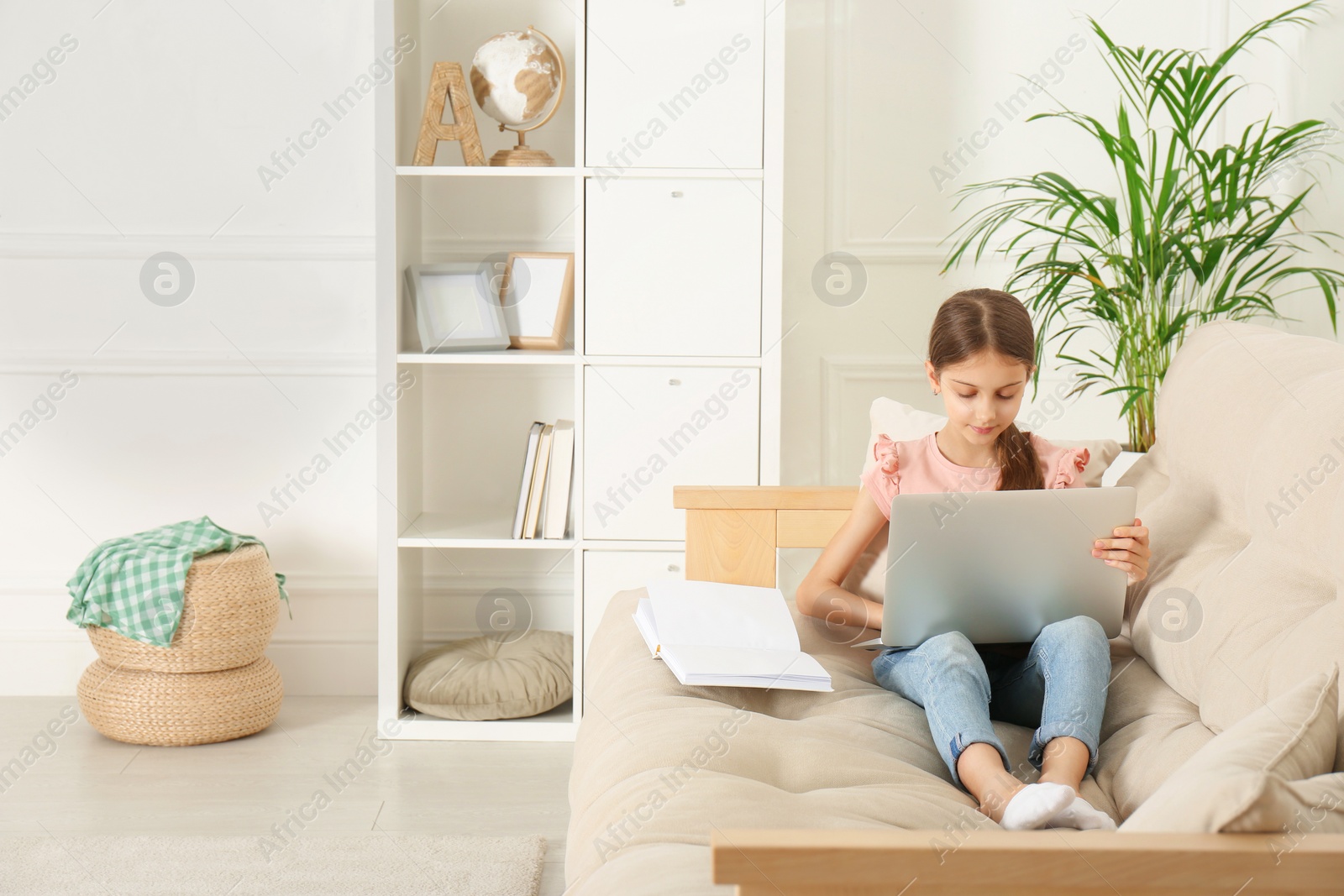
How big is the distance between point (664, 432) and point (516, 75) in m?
0.81

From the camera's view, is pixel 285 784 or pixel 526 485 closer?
pixel 285 784

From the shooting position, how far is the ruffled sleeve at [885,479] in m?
1.58

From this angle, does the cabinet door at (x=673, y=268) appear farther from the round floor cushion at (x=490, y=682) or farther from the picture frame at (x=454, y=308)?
the round floor cushion at (x=490, y=682)

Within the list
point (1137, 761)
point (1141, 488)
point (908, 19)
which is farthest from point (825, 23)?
point (1137, 761)

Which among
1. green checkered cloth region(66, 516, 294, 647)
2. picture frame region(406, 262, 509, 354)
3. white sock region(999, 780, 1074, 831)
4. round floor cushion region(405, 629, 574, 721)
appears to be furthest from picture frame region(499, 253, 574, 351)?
white sock region(999, 780, 1074, 831)

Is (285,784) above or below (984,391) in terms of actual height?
below

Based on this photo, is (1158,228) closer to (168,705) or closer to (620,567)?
(620,567)

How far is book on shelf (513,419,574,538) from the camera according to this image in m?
2.32

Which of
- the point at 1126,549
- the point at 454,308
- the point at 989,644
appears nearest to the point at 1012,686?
the point at 989,644

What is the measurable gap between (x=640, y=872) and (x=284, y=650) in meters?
1.96

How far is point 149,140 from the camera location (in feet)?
8.24

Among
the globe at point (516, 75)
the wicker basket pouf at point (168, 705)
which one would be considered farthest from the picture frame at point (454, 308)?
the wicker basket pouf at point (168, 705)

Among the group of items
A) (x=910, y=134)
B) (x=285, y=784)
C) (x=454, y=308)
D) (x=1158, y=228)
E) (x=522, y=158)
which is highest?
(x=910, y=134)

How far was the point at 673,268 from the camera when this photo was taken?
2.22 meters
